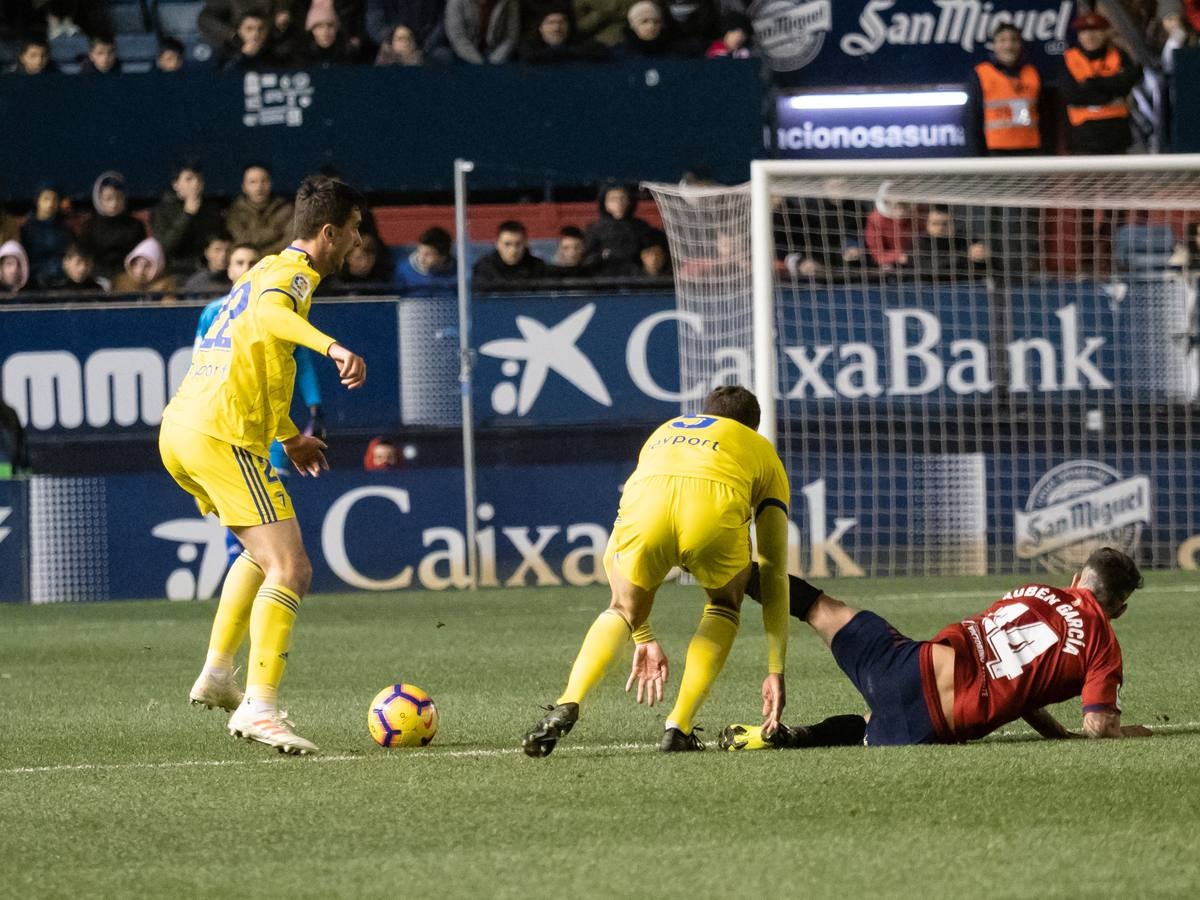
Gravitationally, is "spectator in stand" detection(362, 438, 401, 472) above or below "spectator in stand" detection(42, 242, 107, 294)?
below

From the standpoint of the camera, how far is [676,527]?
607cm

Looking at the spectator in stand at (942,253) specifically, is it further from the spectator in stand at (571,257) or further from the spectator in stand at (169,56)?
the spectator in stand at (169,56)

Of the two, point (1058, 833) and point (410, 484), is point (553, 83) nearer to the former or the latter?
point (410, 484)

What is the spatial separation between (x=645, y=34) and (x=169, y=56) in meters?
4.01

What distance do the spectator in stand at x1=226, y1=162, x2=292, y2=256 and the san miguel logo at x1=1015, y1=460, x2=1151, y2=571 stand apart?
19.5 ft

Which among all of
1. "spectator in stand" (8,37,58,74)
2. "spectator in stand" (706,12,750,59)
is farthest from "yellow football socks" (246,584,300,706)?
→ "spectator in stand" (8,37,58,74)

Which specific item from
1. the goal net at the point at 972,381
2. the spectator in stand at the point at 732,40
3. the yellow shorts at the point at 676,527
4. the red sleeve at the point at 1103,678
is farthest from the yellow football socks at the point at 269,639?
the spectator in stand at the point at 732,40

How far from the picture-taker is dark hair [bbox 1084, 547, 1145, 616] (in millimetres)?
6094

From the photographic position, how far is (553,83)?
16.1 m

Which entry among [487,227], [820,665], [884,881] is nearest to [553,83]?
[487,227]

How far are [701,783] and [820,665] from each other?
369 cm

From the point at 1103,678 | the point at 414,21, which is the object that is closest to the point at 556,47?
the point at 414,21

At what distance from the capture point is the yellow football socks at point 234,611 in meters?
6.80

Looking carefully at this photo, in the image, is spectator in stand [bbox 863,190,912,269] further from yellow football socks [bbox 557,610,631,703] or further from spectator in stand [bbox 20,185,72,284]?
yellow football socks [bbox 557,610,631,703]
